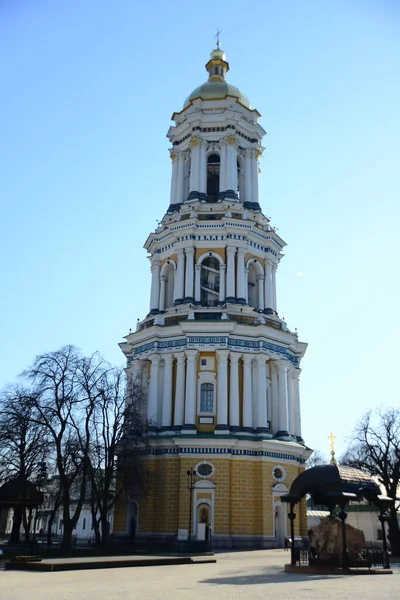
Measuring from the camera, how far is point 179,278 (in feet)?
138

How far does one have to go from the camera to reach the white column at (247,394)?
122ft

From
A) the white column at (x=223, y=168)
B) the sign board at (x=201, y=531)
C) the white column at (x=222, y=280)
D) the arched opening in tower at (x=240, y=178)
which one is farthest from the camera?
the arched opening in tower at (x=240, y=178)

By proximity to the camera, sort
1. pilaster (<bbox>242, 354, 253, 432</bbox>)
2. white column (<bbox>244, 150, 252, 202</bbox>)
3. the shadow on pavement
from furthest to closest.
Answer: white column (<bbox>244, 150, 252, 202</bbox>) → pilaster (<bbox>242, 354, 253, 432</bbox>) → the shadow on pavement

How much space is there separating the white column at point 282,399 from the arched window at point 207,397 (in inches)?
193

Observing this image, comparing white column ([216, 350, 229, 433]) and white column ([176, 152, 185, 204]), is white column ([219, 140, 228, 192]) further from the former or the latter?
white column ([216, 350, 229, 433])

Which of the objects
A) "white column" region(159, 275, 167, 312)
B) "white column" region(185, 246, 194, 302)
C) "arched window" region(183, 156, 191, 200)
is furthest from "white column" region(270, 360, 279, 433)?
"arched window" region(183, 156, 191, 200)

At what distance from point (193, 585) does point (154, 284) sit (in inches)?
1188

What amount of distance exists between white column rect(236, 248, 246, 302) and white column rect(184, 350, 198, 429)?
5.69 meters

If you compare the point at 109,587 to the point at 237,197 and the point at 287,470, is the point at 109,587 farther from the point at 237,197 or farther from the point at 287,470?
the point at 237,197

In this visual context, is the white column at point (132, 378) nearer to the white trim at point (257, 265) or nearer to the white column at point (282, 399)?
the white column at point (282, 399)

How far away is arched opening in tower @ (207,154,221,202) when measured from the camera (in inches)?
1861

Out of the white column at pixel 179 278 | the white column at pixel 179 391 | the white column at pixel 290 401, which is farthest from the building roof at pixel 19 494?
the white column at pixel 290 401

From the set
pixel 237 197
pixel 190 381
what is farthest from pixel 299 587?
pixel 237 197

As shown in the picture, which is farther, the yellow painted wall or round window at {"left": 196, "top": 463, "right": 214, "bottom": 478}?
round window at {"left": 196, "top": 463, "right": 214, "bottom": 478}
